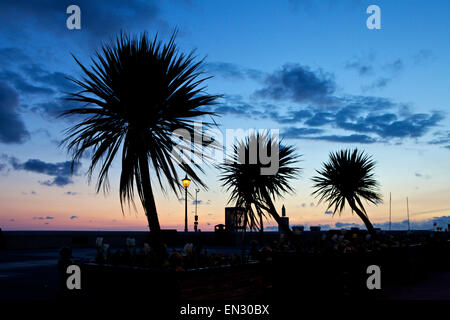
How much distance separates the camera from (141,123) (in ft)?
20.5

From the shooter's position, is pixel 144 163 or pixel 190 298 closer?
pixel 190 298

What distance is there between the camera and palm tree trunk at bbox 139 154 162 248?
5926mm

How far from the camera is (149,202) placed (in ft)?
19.7

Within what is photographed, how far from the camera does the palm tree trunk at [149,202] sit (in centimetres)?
593
